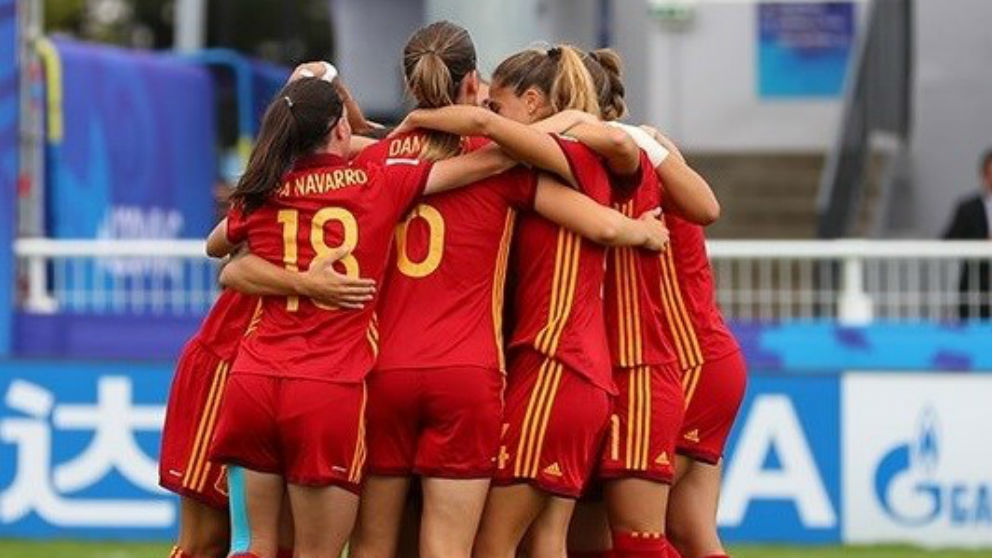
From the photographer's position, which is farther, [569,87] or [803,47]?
[803,47]

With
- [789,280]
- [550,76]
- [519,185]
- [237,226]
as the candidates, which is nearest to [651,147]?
[550,76]

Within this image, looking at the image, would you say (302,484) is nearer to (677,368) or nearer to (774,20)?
(677,368)

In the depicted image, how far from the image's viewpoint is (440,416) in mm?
9297

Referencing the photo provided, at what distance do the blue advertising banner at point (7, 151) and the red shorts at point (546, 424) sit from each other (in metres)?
7.27

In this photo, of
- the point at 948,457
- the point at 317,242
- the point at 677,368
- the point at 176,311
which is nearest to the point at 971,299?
the point at 948,457

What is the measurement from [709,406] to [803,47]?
13631 millimetres

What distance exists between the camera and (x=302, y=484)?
921cm

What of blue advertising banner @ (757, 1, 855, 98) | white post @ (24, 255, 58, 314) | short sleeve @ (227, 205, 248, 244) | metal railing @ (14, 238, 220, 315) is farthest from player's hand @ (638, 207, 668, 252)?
blue advertising banner @ (757, 1, 855, 98)

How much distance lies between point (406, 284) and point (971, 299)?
24.8ft

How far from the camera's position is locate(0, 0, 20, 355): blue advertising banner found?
1605 cm

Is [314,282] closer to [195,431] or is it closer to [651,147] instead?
[195,431]

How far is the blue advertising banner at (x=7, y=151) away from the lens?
16047 millimetres

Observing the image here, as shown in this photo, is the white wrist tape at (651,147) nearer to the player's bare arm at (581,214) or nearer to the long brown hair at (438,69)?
the player's bare arm at (581,214)

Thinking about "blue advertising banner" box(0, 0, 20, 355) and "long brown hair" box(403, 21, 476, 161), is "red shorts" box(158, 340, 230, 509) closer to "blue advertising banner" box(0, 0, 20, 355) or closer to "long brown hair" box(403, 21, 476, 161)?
"long brown hair" box(403, 21, 476, 161)
